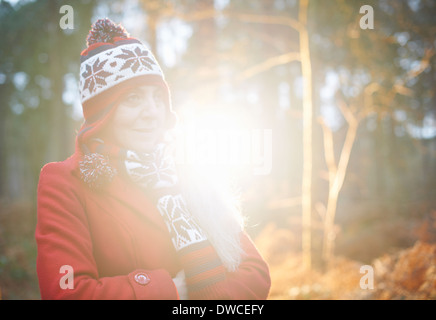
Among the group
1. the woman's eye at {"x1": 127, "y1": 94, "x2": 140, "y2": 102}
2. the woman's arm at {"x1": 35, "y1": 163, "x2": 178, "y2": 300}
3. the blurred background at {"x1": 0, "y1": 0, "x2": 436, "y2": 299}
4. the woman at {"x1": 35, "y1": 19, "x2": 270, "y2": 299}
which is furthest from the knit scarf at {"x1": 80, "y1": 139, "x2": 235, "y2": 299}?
the blurred background at {"x1": 0, "y1": 0, "x2": 436, "y2": 299}

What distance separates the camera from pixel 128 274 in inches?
59.0

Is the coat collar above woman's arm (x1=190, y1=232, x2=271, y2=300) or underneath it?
above

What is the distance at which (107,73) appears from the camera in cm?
169

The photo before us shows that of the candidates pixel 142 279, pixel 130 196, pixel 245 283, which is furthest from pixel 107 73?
pixel 245 283

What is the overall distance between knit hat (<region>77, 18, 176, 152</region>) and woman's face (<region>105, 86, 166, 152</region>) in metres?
0.04

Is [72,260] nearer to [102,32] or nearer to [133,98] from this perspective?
[133,98]

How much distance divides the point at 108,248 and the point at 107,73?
0.92m

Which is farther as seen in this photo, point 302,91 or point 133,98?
point 302,91

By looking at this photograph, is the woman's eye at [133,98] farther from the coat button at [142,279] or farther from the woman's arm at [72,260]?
the coat button at [142,279]

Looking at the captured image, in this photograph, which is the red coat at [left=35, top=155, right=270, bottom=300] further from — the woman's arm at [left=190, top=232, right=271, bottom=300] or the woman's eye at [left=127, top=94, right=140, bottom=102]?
the woman's eye at [left=127, top=94, right=140, bottom=102]

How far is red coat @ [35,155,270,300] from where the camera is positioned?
54.2 inches

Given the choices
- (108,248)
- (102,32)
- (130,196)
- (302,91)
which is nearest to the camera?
(108,248)
